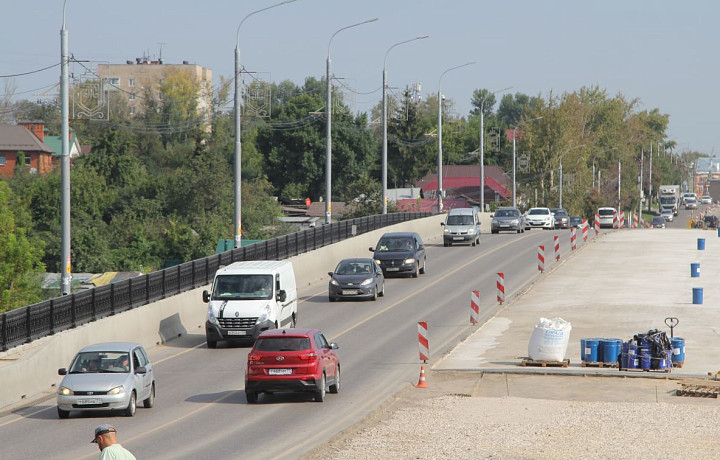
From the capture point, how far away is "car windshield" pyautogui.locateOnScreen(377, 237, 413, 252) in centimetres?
4603

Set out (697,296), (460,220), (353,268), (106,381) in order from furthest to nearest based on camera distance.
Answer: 1. (460,220)
2. (353,268)
3. (697,296)
4. (106,381)

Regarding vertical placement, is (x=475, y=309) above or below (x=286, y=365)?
below

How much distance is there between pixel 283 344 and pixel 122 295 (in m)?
9.50

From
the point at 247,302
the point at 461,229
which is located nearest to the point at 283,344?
the point at 247,302

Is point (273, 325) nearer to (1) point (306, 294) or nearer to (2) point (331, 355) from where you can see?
(2) point (331, 355)

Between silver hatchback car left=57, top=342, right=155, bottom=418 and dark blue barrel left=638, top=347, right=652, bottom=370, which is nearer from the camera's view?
silver hatchback car left=57, top=342, right=155, bottom=418

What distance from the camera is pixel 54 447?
60.1ft

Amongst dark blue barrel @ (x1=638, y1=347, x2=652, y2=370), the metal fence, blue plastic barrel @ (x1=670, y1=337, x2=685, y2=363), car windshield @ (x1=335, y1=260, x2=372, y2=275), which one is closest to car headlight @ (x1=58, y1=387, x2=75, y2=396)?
the metal fence

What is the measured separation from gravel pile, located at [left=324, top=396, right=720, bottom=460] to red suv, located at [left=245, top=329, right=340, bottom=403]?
6.42 ft

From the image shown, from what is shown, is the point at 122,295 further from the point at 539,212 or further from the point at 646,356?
the point at 539,212

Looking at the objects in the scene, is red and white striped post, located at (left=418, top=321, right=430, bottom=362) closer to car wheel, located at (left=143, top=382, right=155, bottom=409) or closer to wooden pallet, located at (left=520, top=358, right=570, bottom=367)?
wooden pallet, located at (left=520, top=358, right=570, bottom=367)

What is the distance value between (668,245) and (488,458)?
1947 inches

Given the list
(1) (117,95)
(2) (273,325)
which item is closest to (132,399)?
(2) (273,325)

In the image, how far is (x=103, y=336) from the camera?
92.2 feet
